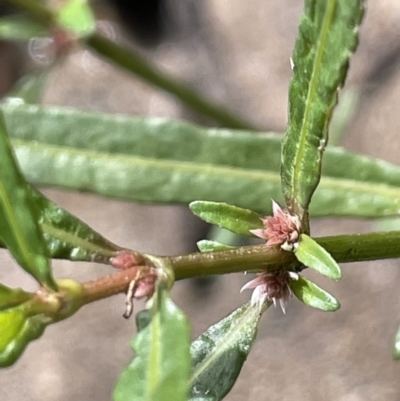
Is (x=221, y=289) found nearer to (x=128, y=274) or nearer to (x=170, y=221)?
(x=170, y=221)

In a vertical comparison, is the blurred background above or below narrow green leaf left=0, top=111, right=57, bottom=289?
below

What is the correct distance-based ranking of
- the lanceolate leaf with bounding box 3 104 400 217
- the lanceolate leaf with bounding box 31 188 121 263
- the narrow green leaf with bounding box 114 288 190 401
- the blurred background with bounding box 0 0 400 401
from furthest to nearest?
1. the blurred background with bounding box 0 0 400 401
2. the lanceolate leaf with bounding box 3 104 400 217
3. the lanceolate leaf with bounding box 31 188 121 263
4. the narrow green leaf with bounding box 114 288 190 401

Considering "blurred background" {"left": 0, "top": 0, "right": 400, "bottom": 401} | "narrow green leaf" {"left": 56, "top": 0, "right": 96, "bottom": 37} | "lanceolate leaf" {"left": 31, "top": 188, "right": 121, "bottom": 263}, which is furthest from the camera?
"blurred background" {"left": 0, "top": 0, "right": 400, "bottom": 401}

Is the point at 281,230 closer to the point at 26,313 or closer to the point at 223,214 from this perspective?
the point at 223,214

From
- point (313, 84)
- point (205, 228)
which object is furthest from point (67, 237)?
point (205, 228)

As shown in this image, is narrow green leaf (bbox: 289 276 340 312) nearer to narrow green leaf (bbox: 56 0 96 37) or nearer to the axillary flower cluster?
the axillary flower cluster

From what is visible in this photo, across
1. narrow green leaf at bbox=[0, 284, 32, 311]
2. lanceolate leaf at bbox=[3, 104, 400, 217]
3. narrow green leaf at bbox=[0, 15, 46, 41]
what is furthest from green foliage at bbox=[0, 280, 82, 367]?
narrow green leaf at bbox=[0, 15, 46, 41]

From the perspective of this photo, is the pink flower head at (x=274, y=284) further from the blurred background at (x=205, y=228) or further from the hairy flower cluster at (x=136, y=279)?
the blurred background at (x=205, y=228)
